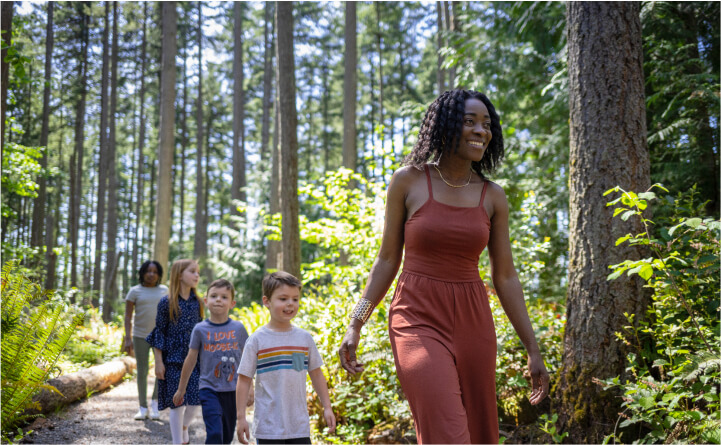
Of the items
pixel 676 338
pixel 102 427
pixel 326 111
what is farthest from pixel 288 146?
pixel 326 111

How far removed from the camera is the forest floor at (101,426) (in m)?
6.16

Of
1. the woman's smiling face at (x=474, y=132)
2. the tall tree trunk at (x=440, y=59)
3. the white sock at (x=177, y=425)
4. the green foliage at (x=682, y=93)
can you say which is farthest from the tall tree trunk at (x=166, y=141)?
the woman's smiling face at (x=474, y=132)

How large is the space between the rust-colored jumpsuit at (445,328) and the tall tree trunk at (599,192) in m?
2.48

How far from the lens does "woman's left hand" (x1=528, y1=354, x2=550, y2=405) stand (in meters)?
2.74

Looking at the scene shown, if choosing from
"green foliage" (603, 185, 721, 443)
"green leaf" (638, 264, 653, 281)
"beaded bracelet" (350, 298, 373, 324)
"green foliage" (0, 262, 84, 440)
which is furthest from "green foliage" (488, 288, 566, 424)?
"green foliage" (0, 262, 84, 440)

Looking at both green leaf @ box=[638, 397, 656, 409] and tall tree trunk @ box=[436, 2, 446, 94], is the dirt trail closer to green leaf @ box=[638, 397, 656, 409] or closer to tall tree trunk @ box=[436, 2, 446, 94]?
green leaf @ box=[638, 397, 656, 409]

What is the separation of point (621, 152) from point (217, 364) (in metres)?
3.83

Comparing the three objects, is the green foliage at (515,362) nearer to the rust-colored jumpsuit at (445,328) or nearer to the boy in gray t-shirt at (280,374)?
the boy in gray t-shirt at (280,374)

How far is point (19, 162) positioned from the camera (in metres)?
12.6

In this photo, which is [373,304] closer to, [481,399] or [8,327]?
[481,399]

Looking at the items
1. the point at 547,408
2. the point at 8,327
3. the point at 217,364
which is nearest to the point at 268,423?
the point at 217,364

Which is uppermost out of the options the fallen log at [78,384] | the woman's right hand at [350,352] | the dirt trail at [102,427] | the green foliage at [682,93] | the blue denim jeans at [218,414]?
the green foliage at [682,93]

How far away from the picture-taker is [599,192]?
499 cm

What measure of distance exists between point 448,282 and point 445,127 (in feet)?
2.55
